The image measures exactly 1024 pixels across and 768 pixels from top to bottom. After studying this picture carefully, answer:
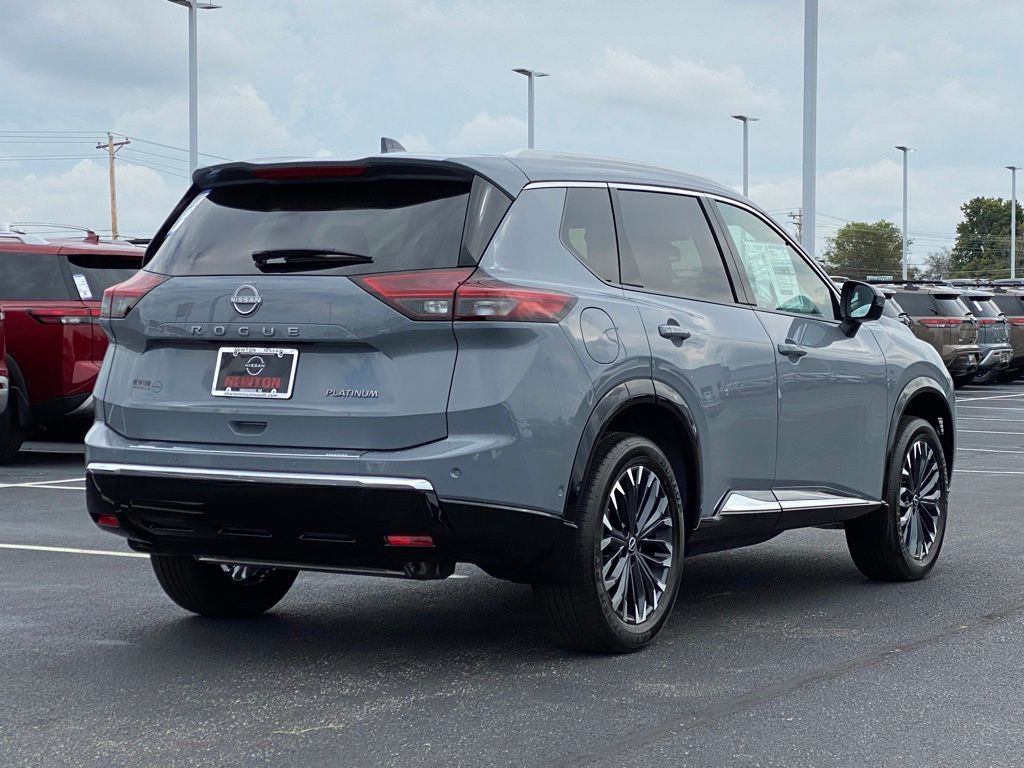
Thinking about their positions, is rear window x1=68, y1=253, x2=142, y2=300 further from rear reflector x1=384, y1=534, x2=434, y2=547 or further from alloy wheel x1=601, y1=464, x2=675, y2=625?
rear reflector x1=384, y1=534, x2=434, y2=547

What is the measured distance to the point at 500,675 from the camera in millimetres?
5539

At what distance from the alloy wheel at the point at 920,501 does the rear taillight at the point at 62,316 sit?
322 inches

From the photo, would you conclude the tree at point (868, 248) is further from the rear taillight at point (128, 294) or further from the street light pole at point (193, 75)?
the rear taillight at point (128, 294)

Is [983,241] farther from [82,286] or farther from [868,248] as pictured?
[82,286]

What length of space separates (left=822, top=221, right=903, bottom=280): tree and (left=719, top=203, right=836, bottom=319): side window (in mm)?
149909

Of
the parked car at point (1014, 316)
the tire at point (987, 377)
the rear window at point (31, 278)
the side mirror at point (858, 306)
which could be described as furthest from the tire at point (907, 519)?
the parked car at point (1014, 316)

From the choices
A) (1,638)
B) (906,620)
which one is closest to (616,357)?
(906,620)

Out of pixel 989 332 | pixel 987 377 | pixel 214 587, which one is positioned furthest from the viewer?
pixel 987 377

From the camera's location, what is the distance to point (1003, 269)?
141625mm

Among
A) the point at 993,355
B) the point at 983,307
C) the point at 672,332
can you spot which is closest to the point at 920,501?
the point at 672,332

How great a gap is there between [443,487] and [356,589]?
231 centimetres

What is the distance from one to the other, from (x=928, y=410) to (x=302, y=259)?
3.87 metres

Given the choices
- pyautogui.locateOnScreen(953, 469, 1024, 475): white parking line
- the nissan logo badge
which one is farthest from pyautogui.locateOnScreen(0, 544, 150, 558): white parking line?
pyautogui.locateOnScreen(953, 469, 1024, 475): white parking line

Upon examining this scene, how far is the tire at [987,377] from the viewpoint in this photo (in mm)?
30431
